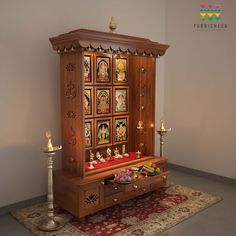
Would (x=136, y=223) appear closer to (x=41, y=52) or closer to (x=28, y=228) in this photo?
(x=28, y=228)

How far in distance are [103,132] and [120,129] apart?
298mm

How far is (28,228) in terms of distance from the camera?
2.76m

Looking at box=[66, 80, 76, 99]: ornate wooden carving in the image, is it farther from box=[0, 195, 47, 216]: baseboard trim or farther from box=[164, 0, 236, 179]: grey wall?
box=[164, 0, 236, 179]: grey wall

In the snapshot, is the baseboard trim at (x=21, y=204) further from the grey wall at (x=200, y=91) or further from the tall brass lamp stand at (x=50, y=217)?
the grey wall at (x=200, y=91)

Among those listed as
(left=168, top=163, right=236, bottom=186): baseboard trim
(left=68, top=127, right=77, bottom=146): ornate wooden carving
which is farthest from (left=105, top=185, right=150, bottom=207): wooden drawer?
(left=168, top=163, right=236, bottom=186): baseboard trim

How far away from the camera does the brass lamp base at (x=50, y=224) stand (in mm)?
2707

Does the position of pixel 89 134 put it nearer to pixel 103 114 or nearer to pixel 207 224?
pixel 103 114

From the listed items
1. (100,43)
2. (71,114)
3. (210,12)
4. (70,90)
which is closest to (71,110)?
(71,114)

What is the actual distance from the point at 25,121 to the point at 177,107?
2.44m

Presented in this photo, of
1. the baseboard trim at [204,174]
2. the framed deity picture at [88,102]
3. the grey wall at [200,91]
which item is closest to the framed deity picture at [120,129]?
the framed deity picture at [88,102]

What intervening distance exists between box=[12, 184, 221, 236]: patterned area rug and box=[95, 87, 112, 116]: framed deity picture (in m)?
1.13

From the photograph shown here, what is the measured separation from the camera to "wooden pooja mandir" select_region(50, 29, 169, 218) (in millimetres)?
2871

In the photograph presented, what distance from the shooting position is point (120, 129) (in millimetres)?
3834

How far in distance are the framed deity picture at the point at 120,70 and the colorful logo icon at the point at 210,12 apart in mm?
1376
